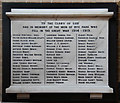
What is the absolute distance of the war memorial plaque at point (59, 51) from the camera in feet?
5.16

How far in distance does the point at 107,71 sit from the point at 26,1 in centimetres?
77

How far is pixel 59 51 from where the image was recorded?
1.58 meters

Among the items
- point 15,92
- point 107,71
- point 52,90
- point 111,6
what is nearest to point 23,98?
point 15,92

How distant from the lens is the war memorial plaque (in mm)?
1574

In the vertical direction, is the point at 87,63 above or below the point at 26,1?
below

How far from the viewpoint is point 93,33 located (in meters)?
1.58

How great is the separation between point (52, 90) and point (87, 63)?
1.03ft

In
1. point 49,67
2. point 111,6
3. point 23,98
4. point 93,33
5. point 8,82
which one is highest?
point 111,6

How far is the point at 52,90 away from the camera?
1.57 m

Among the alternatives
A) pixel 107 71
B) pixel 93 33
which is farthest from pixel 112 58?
pixel 93 33

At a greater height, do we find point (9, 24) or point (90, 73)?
point (9, 24)

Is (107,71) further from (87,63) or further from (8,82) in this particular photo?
(8,82)

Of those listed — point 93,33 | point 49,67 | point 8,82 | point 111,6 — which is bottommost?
point 8,82

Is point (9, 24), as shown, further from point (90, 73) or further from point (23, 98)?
point (90, 73)
